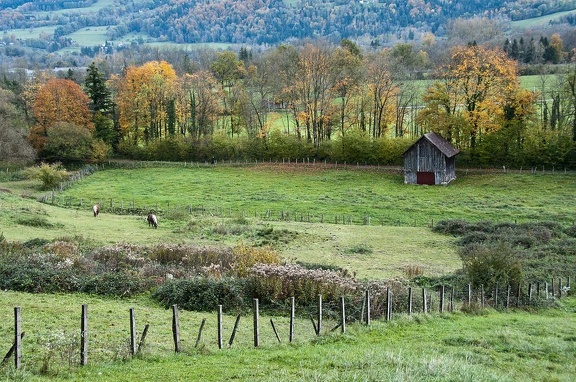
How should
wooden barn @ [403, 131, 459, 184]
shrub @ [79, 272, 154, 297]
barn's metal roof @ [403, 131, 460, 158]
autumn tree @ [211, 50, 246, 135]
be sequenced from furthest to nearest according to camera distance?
autumn tree @ [211, 50, 246, 135] → wooden barn @ [403, 131, 459, 184] → barn's metal roof @ [403, 131, 460, 158] → shrub @ [79, 272, 154, 297]

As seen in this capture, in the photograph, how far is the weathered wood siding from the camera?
65875 mm

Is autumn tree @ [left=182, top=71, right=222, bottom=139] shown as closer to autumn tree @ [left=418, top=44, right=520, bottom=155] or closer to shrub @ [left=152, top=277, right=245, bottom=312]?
autumn tree @ [left=418, top=44, right=520, bottom=155]

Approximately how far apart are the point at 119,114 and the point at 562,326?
255 ft

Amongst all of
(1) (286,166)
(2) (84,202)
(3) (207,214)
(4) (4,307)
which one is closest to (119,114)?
(1) (286,166)

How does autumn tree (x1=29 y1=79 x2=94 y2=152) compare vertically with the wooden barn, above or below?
above

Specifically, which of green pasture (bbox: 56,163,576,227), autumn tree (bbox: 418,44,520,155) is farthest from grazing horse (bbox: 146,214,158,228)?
autumn tree (bbox: 418,44,520,155)

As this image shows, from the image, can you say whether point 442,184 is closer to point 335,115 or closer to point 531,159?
point 531,159

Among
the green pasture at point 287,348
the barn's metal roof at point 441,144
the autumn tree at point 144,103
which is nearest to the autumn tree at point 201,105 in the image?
the autumn tree at point 144,103

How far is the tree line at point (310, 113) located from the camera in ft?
232

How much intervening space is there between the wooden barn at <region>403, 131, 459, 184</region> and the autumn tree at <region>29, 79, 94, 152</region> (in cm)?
4413

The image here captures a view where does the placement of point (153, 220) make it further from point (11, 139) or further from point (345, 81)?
point (345, 81)

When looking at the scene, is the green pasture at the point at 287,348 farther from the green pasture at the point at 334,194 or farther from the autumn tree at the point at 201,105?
the autumn tree at the point at 201,105

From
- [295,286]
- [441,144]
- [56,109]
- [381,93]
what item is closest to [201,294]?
[295,286]

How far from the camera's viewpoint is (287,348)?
16.3m
